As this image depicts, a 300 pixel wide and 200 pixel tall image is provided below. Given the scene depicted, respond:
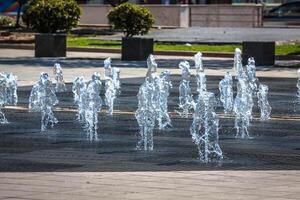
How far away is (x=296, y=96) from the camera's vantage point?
19203 mm

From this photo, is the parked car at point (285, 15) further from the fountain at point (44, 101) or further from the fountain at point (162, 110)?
the fountain at point (162, 110)

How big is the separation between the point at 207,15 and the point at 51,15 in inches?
609

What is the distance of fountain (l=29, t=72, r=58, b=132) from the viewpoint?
1477 centimetres

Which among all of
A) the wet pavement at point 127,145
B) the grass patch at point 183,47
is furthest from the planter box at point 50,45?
the wet pavement at point 127,145

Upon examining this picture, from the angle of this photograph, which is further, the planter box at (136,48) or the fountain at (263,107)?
the planter box at (136,48)

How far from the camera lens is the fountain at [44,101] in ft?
48.5

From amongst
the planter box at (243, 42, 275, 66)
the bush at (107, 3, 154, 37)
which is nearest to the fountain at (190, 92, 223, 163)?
the planter box at (243, 42, 275, 66)

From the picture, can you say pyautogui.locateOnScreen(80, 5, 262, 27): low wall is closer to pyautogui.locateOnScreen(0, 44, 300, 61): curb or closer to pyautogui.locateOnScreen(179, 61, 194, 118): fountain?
pyautogui.locateOnScreen(0, 44, 300, 61): curb

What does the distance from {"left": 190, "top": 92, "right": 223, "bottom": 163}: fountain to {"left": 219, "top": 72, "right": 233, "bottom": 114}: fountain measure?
4.65 metres

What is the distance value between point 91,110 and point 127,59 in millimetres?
15467

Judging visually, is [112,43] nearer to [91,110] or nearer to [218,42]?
[218,42]

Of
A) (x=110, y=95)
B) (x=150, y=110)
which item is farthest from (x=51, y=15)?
(x=150, y=110)

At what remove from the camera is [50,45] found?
31.1 m

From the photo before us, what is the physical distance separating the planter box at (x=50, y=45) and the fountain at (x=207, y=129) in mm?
19427
